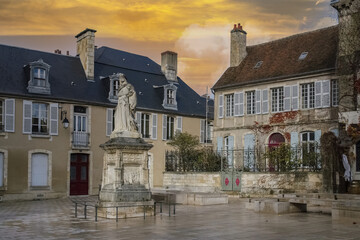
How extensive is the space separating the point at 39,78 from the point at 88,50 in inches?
161

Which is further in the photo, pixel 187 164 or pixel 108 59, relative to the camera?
pixel 108 59

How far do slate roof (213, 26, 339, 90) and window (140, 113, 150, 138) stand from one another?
4.53 meters

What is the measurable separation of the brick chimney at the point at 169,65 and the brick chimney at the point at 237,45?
18.6ft

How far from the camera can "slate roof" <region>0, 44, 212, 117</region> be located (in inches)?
965

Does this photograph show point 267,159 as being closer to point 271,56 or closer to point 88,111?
point 271,56

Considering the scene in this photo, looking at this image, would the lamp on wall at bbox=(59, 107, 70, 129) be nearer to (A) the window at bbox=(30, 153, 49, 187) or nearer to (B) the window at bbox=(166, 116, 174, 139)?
(A) the window at bbox=(30, 153, 49, 187)

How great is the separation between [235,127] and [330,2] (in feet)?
28.8

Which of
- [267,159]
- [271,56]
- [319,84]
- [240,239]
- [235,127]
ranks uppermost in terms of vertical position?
[271,56]

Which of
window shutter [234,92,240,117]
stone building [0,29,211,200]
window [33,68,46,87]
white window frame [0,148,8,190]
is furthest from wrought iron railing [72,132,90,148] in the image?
window shutter [234,92,240,117]

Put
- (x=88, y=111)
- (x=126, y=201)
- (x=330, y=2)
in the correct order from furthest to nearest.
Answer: (x=88, y=111), (x=330, y=2), (x=126, y=201)

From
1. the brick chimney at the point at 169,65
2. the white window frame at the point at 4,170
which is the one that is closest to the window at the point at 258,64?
the brick chimney at the point at 169,65

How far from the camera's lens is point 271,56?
88.6 feet

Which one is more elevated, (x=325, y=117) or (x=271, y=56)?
(x=271, y=56)

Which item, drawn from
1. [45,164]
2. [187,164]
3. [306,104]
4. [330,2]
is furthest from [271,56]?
[45,164]
